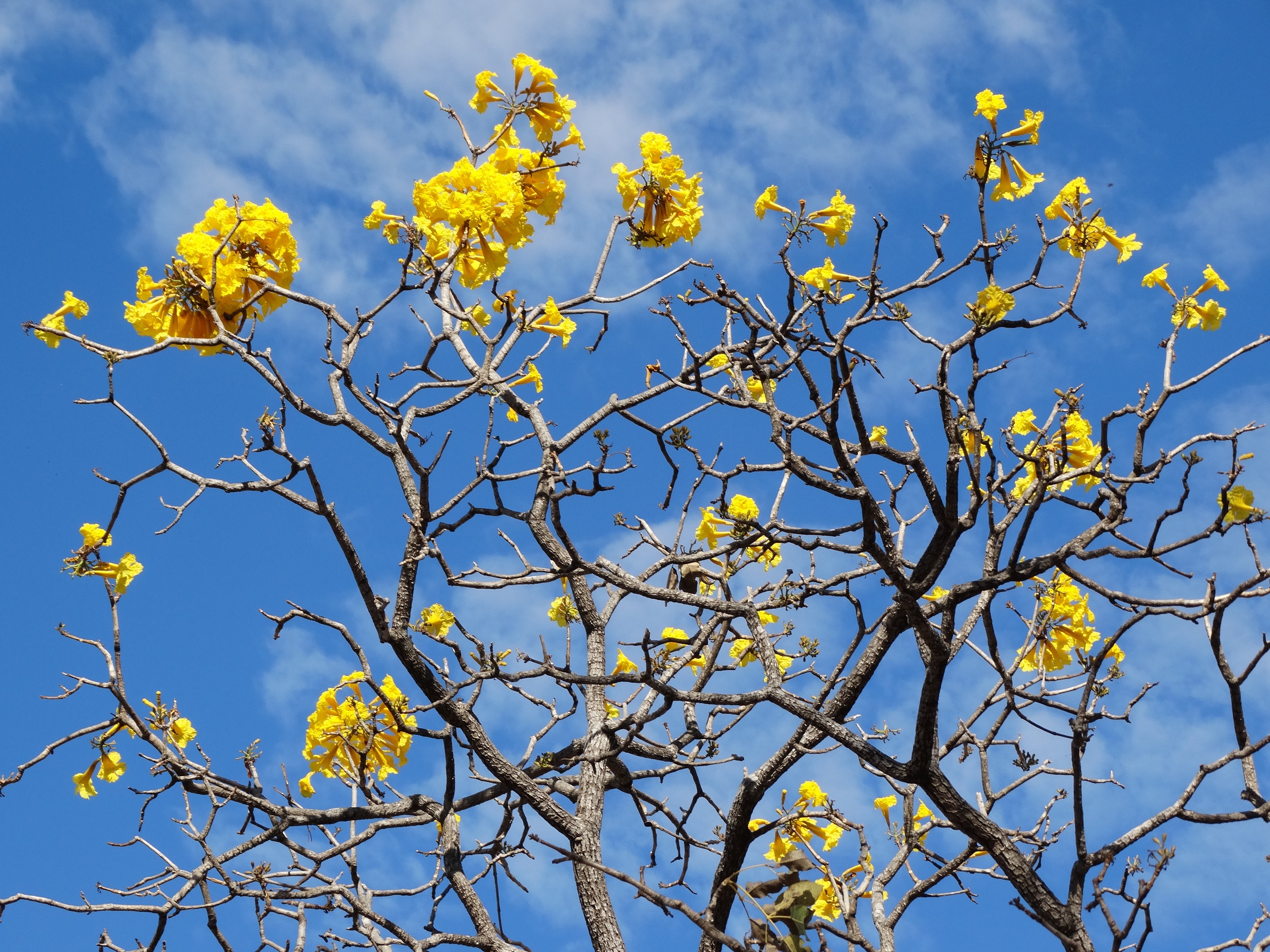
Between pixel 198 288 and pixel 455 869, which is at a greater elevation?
pixel 198 288

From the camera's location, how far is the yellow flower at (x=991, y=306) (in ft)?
13.1

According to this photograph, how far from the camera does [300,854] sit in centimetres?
531

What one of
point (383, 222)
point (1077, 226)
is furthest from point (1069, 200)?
point (383, 222)

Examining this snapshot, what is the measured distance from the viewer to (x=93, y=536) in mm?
4680

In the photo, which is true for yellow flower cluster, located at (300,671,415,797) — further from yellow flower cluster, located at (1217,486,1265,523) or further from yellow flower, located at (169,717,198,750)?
yellow flower cluster, located at (1217,486,1265,523)

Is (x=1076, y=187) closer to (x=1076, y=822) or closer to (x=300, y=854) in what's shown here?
(x=1076, y=822)

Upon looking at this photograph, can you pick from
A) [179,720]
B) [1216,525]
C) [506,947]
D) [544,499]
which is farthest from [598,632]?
[1216,525]

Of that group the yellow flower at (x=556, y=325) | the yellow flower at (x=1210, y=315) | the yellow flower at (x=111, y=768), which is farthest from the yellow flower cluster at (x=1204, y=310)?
the yellow flower at (x=111, y=768)

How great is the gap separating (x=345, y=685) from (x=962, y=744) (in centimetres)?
310

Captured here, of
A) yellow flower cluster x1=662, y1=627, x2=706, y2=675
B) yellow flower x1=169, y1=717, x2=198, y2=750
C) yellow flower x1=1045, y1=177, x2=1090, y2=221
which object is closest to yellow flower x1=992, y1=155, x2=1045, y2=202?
yellow flower x1=1045, y1=177, x2=1090, y2=221

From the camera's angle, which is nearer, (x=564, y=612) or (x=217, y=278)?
(x=217, y=278)

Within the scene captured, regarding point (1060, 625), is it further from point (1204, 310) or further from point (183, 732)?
point (183, 732)

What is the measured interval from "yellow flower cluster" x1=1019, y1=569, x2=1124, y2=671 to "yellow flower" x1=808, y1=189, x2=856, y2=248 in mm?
1952

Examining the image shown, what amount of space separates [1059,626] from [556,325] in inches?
115
